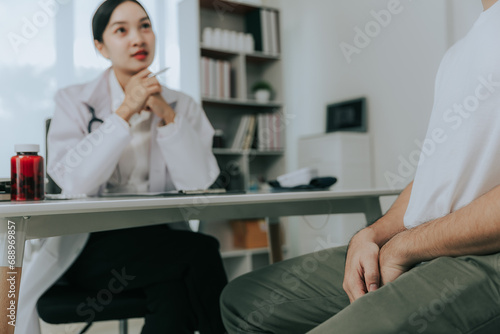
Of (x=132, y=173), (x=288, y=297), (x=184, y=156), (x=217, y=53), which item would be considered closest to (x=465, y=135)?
(x=288, y=297)

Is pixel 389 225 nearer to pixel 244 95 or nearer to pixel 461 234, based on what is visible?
pixel 461 234

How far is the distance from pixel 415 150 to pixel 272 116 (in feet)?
3.78

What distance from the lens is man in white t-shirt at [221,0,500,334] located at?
2.26 feet

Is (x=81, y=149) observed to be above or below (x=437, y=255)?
above

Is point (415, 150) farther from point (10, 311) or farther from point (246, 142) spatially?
point (10, 311)

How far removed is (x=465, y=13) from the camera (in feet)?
9.90

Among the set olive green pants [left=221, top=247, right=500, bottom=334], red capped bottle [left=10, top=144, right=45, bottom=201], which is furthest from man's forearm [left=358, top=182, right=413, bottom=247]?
red capped bottle [left=10, top=144, right=45, bottom=201]

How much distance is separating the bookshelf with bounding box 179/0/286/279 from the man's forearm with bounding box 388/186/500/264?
8.81 ft

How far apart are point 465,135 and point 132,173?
116cm

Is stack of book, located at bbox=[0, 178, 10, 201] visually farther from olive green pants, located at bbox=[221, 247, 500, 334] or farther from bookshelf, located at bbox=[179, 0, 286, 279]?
bookshelf, located at bbox=[179, 0, 286, 279]

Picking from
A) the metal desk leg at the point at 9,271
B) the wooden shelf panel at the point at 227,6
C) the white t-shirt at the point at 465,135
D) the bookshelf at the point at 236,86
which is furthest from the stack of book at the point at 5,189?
the wooden shelf panel at the point at 227,6

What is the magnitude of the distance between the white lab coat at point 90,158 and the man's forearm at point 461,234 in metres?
0.92

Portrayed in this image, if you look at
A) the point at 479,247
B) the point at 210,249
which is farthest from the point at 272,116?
the point at 479,247

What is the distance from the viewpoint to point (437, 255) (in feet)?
2.58
